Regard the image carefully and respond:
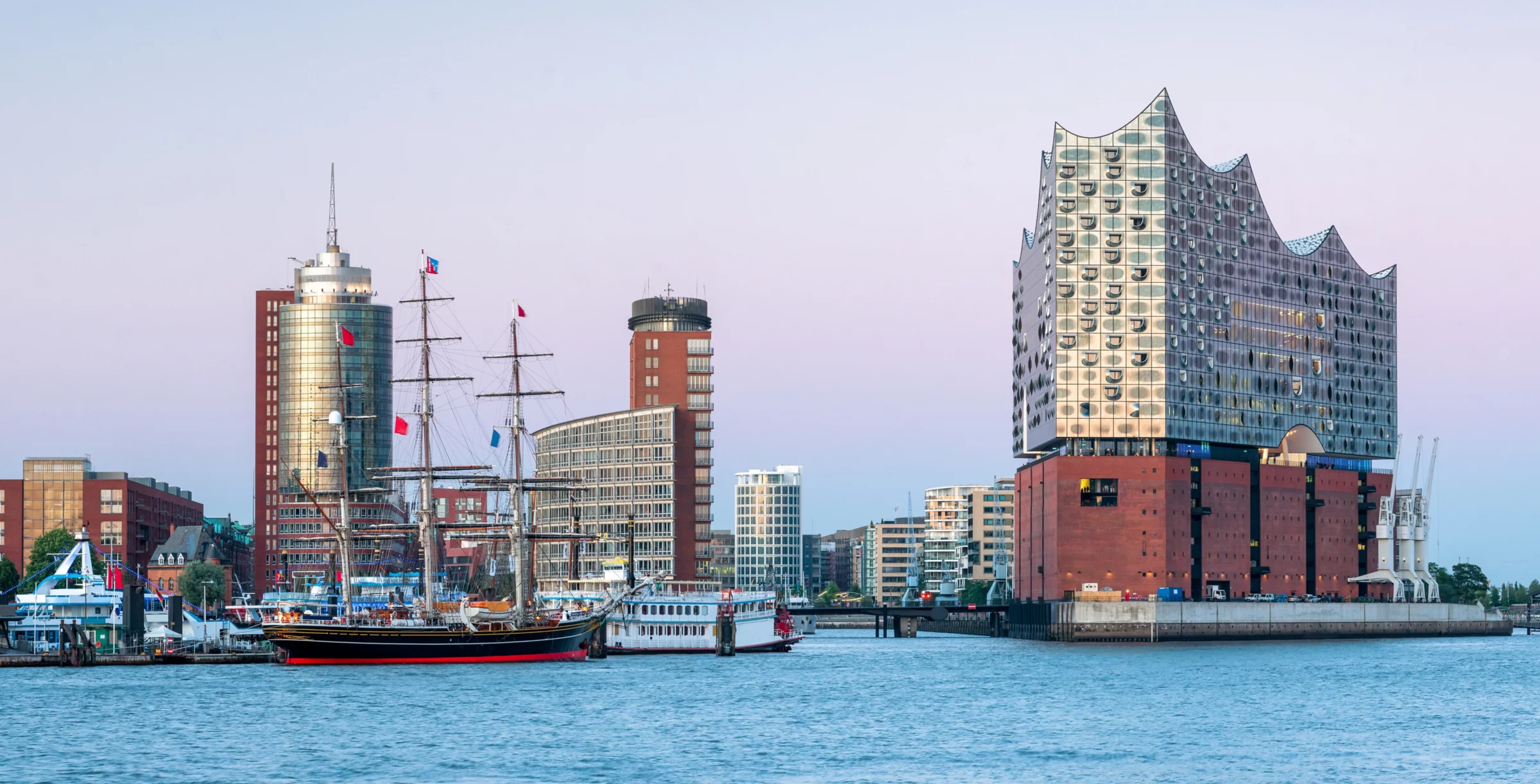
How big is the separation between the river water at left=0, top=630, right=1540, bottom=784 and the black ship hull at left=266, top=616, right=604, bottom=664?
1356mm

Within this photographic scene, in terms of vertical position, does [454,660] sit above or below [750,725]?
below

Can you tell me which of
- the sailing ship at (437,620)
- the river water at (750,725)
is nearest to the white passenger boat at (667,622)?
the sailing ship at (437,620)

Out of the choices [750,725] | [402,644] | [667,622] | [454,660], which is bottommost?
[454,660]

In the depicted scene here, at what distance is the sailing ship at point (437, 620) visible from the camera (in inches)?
5487

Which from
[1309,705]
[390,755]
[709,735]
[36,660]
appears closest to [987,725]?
[709,735]

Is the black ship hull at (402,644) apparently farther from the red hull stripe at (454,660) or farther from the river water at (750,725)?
the river water at (750,725)

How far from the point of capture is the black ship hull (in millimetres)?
138000

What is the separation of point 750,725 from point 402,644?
4955 cm

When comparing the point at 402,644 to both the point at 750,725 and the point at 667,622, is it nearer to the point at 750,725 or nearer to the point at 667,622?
the point at 667,622

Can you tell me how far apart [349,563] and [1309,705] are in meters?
80.8

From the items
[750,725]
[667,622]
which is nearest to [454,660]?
[667,622]

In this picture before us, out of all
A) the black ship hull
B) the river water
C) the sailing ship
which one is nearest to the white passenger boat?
the sailing ship

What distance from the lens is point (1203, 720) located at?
10088 cm

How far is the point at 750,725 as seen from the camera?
97.9m
